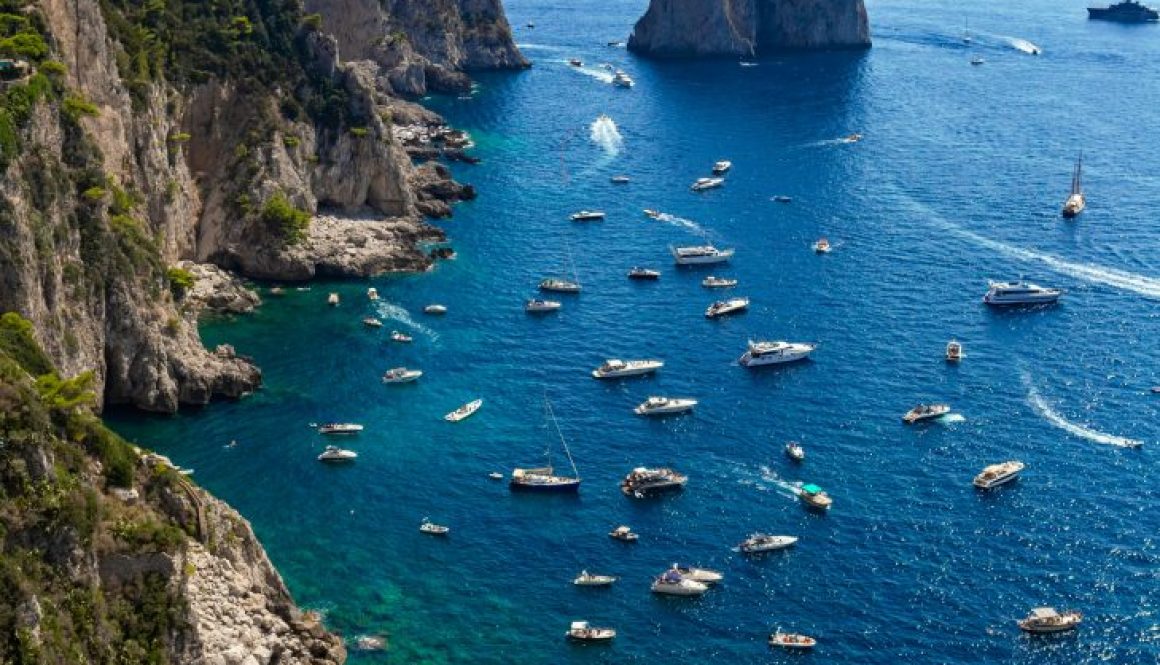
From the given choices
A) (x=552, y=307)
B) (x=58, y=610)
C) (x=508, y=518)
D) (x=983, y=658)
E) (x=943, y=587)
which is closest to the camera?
(x=58, y=610)

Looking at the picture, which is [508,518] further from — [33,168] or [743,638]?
[33,168]

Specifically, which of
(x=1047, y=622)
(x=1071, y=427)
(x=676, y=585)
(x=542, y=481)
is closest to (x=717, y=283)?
(x=1071, y=427)

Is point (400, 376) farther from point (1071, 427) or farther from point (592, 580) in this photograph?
point (1071, 427)

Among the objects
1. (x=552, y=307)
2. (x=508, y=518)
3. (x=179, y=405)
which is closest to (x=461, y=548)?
(x=508, y=518)

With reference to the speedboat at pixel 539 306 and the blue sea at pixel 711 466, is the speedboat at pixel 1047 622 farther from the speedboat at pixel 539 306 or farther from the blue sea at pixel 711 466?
the speedboat at pixel 539 306

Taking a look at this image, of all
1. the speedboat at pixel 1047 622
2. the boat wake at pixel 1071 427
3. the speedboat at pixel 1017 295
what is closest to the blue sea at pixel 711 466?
the boat wake at pixel 1071 427

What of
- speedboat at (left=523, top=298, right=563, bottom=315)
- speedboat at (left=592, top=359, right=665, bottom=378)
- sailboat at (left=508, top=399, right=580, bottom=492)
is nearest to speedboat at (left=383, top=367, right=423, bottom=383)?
speedboat at (left=592, top=359, right=665, bottom=378)

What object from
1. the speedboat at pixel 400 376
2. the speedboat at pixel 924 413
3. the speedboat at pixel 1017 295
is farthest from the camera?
the speedboat at pixel 1017 295
